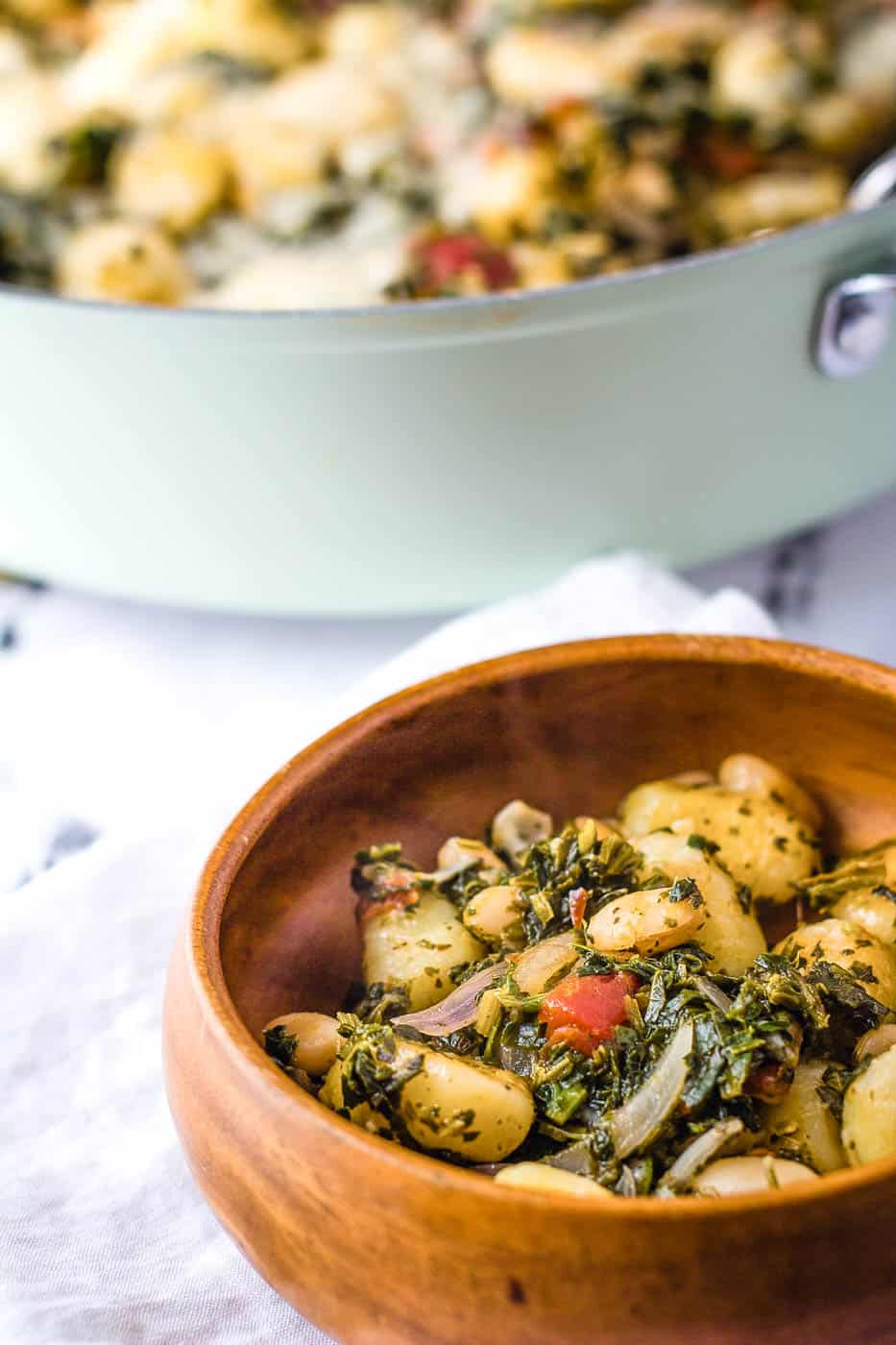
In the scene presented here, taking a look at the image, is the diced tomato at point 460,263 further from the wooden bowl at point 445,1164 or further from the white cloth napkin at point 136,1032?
the wooden bowl at point 445,1164

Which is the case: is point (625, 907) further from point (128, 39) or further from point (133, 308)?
point (128, 39)

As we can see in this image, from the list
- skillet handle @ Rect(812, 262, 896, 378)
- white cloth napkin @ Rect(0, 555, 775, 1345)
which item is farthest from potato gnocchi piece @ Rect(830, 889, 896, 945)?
skillet handle @ Rect(812, 262, 896, 378)

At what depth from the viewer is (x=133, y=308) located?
1.04 meters

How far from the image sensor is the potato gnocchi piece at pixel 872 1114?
0.67 meters

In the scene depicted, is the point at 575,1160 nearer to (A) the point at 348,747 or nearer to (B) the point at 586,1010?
(B) the point at 586,1010

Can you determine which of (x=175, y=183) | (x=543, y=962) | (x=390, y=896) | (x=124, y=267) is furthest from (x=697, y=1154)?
(x=175, y=183)

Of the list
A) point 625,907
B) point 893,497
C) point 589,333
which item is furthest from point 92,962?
point 893,497

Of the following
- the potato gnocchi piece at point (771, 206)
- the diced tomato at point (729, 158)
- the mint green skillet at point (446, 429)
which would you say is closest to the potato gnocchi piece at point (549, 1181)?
the mint green skillet at point (446, 429)

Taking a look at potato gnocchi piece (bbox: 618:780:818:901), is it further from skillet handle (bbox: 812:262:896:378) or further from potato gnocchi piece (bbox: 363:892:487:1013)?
skillet handle (bbox: 812:262:896:378)

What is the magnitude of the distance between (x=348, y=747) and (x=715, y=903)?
0.75 ft

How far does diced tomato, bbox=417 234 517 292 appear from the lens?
128cm

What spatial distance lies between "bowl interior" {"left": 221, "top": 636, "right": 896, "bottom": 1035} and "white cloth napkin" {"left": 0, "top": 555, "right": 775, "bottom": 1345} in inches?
5.9

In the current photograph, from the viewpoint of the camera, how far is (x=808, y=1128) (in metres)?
0.71

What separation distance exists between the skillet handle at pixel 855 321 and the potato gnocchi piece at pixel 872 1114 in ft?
2.01
